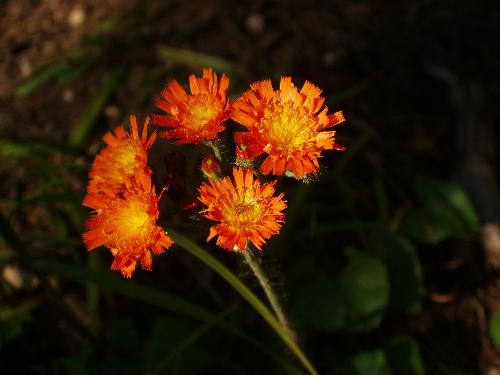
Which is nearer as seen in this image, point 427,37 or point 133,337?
point 133,337

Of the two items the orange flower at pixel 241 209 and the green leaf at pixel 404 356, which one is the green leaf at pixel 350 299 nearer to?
the green leaf at pixel 404 356

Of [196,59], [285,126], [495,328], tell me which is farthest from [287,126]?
[196,59]

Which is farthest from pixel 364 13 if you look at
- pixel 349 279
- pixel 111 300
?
pixel 111 300

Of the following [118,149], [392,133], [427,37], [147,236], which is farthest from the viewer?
[427,37]

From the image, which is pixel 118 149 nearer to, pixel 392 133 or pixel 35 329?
pixel 35 329

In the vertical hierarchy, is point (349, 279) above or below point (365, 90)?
below

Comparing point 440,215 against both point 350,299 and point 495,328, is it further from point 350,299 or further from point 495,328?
point 350,299
